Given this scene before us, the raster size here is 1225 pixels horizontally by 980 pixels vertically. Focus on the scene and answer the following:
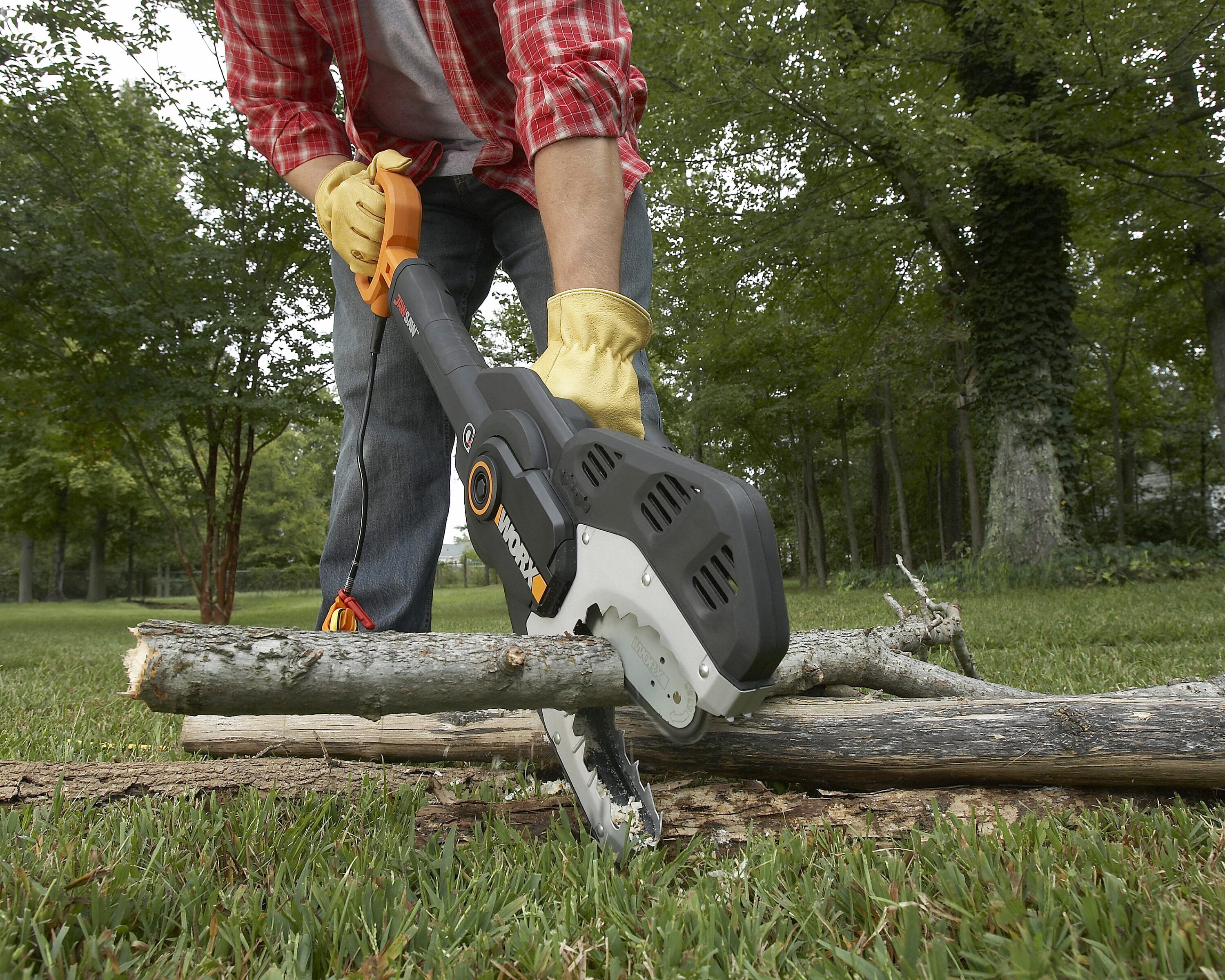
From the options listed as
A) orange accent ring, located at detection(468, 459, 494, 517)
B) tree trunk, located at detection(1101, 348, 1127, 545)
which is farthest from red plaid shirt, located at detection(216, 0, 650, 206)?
tree trunk, located at detection(1101, 348, 1127, 545)

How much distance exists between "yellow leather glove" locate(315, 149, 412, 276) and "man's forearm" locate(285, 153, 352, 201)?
0.10m

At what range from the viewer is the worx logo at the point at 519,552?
153cm

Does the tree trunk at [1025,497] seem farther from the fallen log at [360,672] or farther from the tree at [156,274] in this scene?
the fallen log at [360,672]

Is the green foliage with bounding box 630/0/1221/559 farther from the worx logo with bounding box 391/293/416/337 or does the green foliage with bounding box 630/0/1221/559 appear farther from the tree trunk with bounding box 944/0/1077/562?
the worx logo with bounding box 391/293/416/337

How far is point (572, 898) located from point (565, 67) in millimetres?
1536

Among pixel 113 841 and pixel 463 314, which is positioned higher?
pixel 463 314

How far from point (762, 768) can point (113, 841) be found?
1.24 meters

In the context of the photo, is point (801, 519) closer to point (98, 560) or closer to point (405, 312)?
point (405, 312)

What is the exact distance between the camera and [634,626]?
4.42ft

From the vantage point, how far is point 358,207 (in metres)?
2.18

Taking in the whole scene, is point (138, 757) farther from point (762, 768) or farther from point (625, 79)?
point (625, 79)

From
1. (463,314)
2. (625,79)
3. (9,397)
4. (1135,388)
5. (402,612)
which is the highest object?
(1135,388)

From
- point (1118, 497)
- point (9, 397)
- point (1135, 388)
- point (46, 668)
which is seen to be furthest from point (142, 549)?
point (1135, 388)

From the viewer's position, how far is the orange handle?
2113 millimetres
